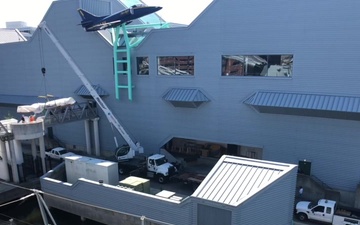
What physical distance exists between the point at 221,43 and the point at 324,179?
43.9 feet

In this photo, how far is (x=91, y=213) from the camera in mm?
21016

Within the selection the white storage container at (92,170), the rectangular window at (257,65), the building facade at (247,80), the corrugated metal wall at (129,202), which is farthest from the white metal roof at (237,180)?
the rectangular window at (257,65)

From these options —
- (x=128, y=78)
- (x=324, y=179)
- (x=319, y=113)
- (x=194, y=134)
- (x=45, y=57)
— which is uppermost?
(x=45, y=57)

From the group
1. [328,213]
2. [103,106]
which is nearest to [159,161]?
[103,106]

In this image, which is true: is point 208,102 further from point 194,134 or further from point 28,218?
point 28,218

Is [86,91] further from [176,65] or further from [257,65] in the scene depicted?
[257,65]

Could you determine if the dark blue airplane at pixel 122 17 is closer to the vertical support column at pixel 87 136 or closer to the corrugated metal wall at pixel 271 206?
the vertical support column at pixel 87 136

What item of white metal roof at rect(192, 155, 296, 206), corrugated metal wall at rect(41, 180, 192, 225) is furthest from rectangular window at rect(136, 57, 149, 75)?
white metal roof at rect(192, 155, 296, 206)

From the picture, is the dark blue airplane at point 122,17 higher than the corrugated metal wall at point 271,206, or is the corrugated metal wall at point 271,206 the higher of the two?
the dark blue airplane at point 122,17

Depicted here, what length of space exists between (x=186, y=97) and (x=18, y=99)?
81.7ft

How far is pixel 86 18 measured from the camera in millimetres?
29031

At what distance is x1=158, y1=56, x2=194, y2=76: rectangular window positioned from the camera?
1054 inches

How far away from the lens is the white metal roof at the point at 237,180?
45.6 feet

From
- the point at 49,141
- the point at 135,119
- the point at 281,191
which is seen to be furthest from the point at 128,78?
the point at 281,191
